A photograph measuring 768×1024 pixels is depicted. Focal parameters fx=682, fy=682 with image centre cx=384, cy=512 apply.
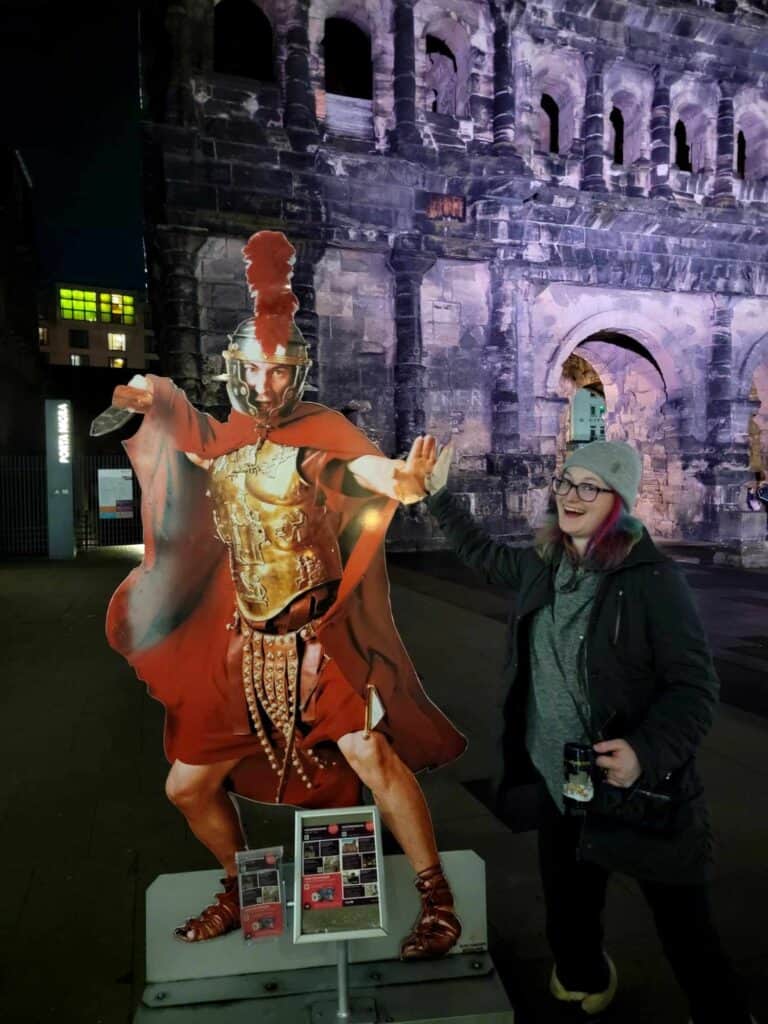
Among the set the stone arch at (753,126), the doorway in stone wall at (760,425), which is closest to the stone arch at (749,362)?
the doorway in stone wall at (760,425)

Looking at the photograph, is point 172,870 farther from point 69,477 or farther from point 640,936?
point 69,477

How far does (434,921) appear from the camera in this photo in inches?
96.6

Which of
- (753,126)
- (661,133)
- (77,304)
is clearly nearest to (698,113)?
(661,133)

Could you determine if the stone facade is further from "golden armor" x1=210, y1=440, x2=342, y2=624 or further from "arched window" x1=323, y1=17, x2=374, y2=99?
"golden armor" x1=210, y1=440, x2=342, y2=624

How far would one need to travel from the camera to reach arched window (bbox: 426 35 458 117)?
15999 mm

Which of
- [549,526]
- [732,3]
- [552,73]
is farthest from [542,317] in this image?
[549,526]

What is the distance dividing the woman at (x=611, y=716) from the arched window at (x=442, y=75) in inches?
623

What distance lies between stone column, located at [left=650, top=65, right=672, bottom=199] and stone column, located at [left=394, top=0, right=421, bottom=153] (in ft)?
21.0

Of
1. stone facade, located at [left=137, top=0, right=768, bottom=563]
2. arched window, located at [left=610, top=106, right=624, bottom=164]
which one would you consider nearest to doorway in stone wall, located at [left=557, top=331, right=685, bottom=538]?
stone facade, located at [left=137, top=0, right=768, bottom=563]

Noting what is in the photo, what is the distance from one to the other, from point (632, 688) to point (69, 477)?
1429 cm

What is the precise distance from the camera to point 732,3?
16.7 m

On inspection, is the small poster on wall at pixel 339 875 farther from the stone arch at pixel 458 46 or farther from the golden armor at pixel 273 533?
the stone arch at pixel 458 46

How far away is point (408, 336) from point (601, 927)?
1321 centimetres

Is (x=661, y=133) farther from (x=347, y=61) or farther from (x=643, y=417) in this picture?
(x=347, y=61)
